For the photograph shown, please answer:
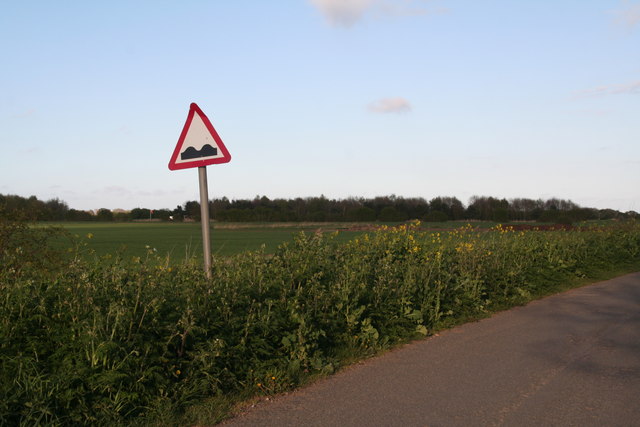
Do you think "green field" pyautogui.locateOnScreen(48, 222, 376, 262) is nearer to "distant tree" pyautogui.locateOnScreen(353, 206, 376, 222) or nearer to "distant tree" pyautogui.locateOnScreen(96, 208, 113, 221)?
"distant tree" pyautogui.locateOnScreen(353, 206, 376, 222)

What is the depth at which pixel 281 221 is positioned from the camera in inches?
3287

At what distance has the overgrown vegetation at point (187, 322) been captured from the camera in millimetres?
4676

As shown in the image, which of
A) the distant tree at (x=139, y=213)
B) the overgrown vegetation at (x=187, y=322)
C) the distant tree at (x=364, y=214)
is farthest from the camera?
the distant tree at (x=139, y=213)

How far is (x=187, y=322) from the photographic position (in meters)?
5.41

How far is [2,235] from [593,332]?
8724mm

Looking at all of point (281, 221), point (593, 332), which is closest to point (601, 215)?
point (593, 332)

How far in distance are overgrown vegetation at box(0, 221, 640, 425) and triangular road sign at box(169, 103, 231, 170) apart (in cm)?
129

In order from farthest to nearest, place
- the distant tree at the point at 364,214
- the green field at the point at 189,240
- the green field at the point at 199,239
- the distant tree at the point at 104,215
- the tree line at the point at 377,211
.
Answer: the distant tree at the point at 104,215 < the distant tree at the point at 364,214 < the tree line at the point at 377,211 < the green field at the point at 189,240 < the green field at the point at 199,239

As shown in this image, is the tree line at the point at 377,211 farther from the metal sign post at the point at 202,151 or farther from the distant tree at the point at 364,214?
the metal sign post at the point at 202,151

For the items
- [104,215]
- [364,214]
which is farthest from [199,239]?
[104,215]

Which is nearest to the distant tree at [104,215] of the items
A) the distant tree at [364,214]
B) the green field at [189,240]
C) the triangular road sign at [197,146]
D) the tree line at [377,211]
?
the tree line at [377,211]

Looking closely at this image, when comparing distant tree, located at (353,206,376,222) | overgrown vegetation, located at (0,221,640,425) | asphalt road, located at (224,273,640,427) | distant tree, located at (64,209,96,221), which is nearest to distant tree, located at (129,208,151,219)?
distant tree, located at (64,209,96,221)

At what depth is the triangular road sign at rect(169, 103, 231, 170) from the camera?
23.2 ft

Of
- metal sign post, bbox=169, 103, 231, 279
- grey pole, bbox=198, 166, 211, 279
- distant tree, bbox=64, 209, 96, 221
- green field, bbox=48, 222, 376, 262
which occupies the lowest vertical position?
green field, bbox=48, 222, 376, 262
